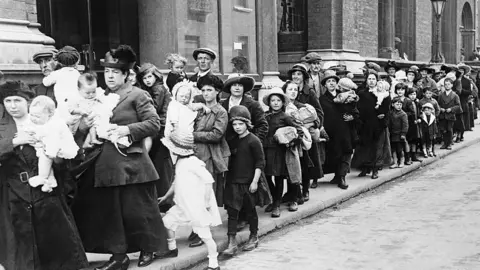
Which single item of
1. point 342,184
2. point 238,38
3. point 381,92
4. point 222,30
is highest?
point 222,30

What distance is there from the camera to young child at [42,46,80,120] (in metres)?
6.18

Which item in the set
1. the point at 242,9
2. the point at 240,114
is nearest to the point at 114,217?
the point at 240,114

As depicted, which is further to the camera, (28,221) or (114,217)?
(114,217)

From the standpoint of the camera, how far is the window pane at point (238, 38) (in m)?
13.1

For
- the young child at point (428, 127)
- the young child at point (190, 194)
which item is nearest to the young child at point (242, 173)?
the young child at point (190, 194)

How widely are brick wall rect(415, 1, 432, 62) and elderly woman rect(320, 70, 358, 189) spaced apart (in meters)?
16.3

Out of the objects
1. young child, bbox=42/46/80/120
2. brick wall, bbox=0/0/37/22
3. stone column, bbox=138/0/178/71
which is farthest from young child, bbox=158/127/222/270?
stone column, bbox=138/0/178/71

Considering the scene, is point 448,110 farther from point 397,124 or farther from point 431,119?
point 397,124

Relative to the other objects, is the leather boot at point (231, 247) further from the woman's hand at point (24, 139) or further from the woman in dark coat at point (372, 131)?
the woman in dark coat at point (372, 131)

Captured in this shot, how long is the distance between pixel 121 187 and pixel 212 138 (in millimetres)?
1331

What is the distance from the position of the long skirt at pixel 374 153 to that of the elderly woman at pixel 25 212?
740 centimetres

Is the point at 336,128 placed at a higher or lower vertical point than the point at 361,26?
lower

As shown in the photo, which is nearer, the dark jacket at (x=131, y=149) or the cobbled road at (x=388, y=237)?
the dark jacket at (x=131, y=149)

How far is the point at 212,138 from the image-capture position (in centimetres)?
673
